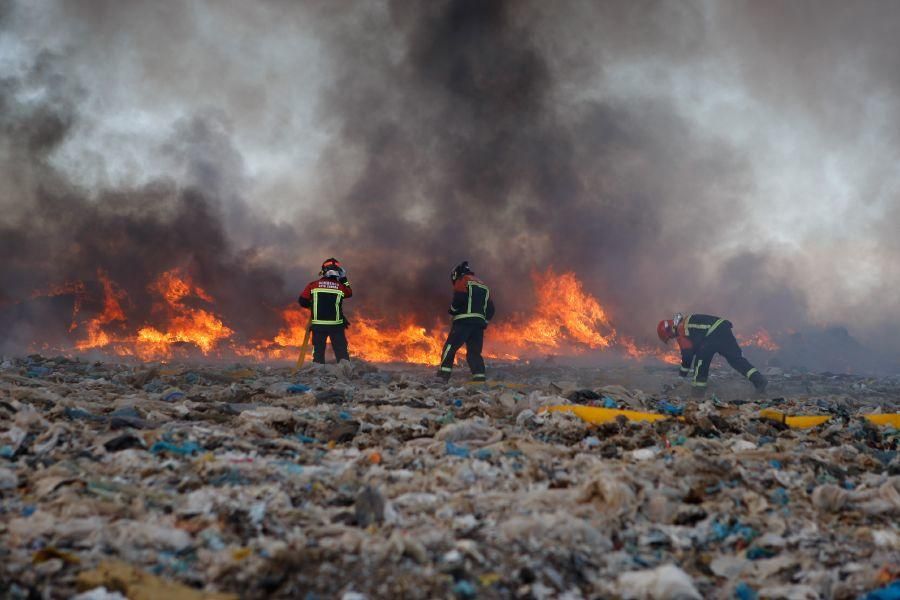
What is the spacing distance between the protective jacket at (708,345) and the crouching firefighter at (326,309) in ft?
22.2

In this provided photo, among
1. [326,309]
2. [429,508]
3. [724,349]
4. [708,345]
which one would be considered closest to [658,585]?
[429,508]

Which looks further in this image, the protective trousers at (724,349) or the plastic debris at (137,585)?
the protective trousers at (724,349)

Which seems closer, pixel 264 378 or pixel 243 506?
pixel 243 506

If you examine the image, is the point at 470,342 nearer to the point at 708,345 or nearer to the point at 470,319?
the point at 470,319

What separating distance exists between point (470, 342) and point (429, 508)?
25.9 feet

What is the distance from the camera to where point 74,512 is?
2.44 metres

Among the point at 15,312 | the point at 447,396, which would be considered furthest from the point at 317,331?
the point at 15,312

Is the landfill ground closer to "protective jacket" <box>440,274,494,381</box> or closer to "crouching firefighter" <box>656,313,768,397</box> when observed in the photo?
"protective jacket" <box>440,274,494,381</box>

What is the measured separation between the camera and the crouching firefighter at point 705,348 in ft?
35.8

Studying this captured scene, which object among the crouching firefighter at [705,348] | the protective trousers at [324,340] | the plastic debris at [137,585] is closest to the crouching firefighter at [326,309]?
the protective trousers at [324,340]

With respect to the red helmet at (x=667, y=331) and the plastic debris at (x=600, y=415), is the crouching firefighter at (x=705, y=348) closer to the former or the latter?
the red helmet at (x=667, y=331)

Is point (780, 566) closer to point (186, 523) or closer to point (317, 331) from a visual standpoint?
point (186, 523)

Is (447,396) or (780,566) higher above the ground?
(447,396)

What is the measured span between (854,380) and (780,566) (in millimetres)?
16063
